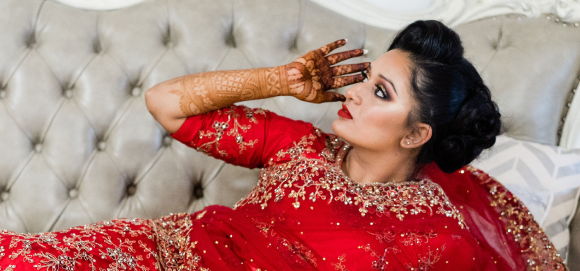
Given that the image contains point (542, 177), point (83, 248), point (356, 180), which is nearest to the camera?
point (83, 248)

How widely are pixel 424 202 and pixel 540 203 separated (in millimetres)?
600

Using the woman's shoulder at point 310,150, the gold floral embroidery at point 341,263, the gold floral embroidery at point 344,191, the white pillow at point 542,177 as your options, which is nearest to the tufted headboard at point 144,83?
the white pillow at point 542,177

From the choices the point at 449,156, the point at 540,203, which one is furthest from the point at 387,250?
the point at 540,203

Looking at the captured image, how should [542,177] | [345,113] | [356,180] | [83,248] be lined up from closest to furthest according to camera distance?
[83,248], [345,113], [356,180], [542,177]

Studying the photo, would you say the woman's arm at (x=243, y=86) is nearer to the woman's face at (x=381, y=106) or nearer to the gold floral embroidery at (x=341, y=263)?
the woman's face at (x=381, y=106)

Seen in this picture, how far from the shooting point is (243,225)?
1.28 meters

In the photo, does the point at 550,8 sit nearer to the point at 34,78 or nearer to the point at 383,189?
the point at 383,189

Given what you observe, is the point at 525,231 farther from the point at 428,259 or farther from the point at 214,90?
the point at 214,90

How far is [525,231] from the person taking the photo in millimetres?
1410

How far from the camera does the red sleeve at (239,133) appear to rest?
54.6 inches

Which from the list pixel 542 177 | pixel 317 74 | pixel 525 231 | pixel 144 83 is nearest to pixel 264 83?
pixel 317 74

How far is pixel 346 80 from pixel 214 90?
0.41 metres

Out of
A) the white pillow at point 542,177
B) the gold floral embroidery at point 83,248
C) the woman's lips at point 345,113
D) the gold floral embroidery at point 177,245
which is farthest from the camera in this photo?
the white pillow at point 542,177

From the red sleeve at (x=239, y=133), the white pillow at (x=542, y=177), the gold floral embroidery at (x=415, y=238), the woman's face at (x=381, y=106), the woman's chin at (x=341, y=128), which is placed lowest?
the white pillow at (x=542, y=177)
